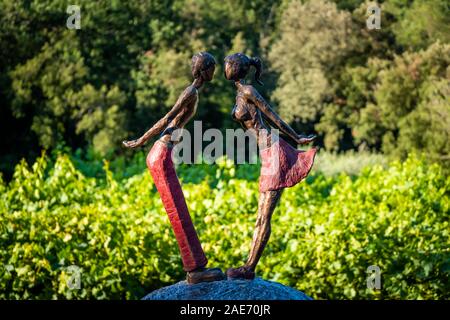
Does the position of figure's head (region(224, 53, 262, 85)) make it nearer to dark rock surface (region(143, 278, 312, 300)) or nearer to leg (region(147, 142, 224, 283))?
leg (region(147, 142, 224, 283))

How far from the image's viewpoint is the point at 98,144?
32.2 meters

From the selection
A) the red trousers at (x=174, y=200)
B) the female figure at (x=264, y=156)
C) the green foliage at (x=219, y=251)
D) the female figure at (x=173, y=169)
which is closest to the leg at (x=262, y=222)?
the female figure at (x=264, y=156)

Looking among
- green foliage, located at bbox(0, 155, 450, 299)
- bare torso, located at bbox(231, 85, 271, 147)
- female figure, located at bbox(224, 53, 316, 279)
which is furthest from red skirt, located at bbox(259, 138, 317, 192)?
green foliage, located at bbox(0, 155, 450, 299)

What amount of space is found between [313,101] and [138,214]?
23.1 metres

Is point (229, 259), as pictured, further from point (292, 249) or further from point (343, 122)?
point (343, 122)

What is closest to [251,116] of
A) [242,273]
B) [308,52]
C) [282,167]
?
[282,167]

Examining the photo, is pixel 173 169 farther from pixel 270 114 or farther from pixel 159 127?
pixel 270 114

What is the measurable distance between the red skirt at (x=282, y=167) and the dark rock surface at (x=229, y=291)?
778 mm

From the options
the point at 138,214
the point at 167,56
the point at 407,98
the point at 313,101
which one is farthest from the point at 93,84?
the point at 138,214

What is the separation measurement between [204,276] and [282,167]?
1.07 m

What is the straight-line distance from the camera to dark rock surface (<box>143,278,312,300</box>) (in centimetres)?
838

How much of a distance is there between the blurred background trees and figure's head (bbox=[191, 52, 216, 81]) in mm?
20537

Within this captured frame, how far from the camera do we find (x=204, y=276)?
8.66 metres
